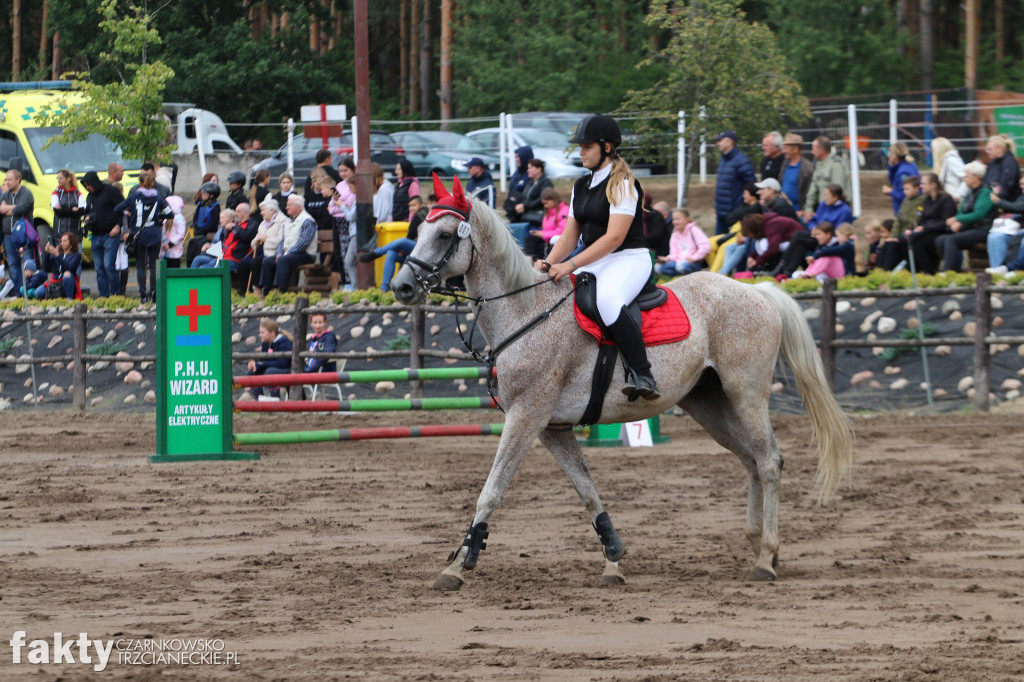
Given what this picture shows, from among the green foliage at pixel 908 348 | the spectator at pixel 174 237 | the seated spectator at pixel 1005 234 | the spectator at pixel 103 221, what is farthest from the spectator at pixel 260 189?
the seated spectator at pixel 1005 234

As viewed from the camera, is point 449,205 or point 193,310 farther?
point 193,310

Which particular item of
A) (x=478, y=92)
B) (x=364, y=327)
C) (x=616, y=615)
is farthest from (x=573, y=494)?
(x=478, y=92)

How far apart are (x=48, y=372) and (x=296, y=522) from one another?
10142mm

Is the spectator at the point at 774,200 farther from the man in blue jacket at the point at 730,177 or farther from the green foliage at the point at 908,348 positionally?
the green foliage at the point at 908,348

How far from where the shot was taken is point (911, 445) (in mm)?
12414

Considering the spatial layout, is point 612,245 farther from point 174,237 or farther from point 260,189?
point 260,189

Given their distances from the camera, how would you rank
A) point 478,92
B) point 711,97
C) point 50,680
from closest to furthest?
1. point 50,680
2. point 711,97
3. point 478,92

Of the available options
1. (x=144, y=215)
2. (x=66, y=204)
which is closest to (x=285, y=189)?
(x=144, y=215)

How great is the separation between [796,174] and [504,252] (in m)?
10.3

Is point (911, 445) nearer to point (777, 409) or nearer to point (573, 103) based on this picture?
point (777, 409)

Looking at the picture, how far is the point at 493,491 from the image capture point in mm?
7234

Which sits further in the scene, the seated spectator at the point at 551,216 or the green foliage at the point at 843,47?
the green foliage at the point at 843,47

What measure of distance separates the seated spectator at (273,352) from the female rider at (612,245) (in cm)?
→ 863

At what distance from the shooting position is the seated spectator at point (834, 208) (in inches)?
623
